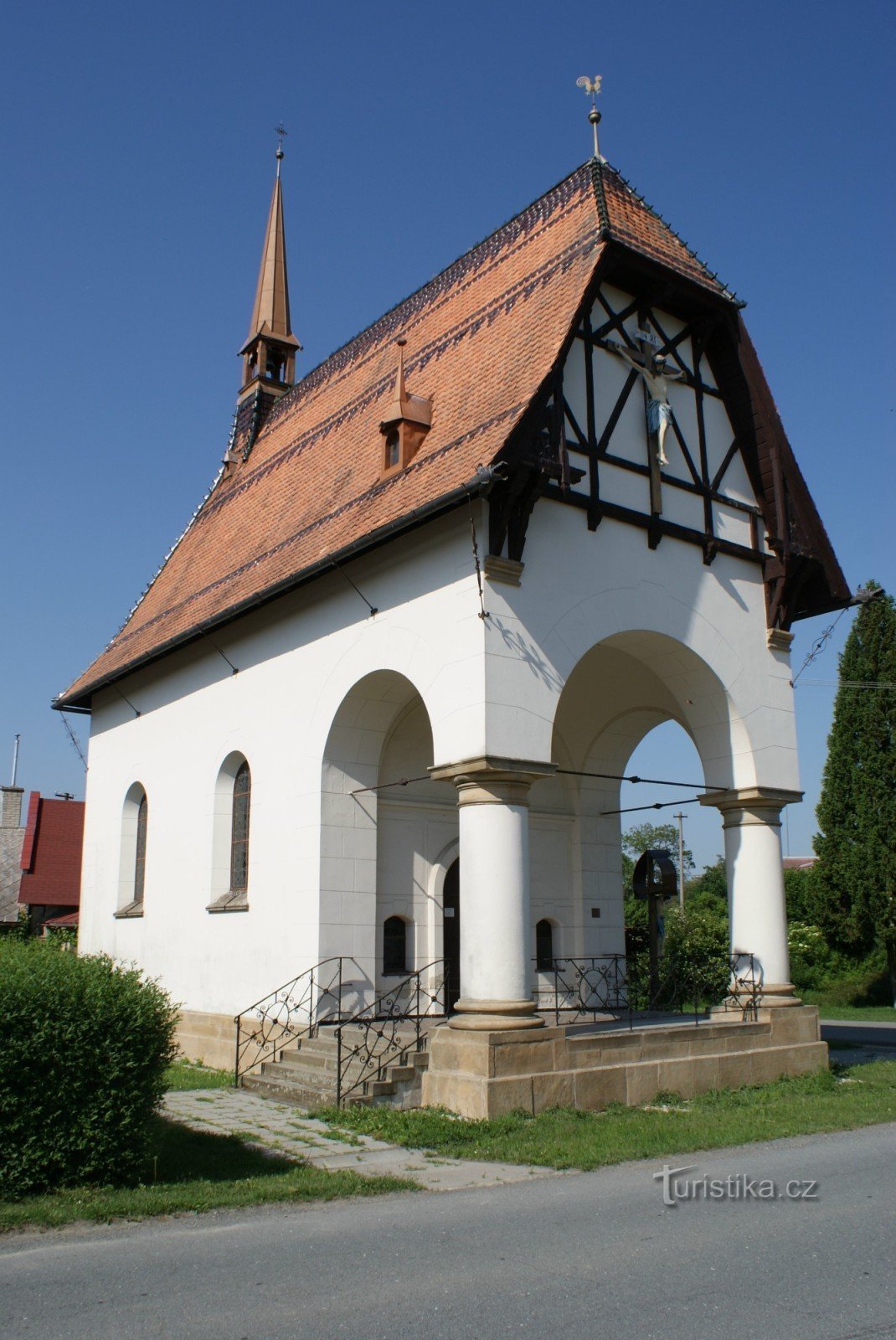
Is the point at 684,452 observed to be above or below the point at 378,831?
above

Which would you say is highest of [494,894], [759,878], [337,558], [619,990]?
[337,558]

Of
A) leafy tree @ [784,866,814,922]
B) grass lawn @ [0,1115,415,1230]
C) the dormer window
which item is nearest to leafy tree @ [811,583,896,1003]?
leafy tree @ [784,866,814,922]

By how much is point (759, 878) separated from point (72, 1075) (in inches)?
385

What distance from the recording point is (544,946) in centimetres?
1777

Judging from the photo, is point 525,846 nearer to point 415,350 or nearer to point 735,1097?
point 735,1097

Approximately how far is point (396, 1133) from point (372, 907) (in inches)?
179

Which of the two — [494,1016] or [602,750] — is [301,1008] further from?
[602,750]

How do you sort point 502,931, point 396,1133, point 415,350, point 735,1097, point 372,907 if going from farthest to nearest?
point 415,350 → point 372,907 → point 735,1097 → point 502,931 → point 396,1133

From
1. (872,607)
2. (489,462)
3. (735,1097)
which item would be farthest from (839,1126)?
(872,607)

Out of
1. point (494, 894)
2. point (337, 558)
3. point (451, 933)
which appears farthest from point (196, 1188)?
point (451, 933)

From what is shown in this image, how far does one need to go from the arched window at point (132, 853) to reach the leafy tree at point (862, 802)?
1836 cm

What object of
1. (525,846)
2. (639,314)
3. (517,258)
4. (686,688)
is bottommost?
(525,846)

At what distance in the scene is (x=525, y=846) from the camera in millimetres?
12445

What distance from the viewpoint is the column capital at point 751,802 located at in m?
15.2
